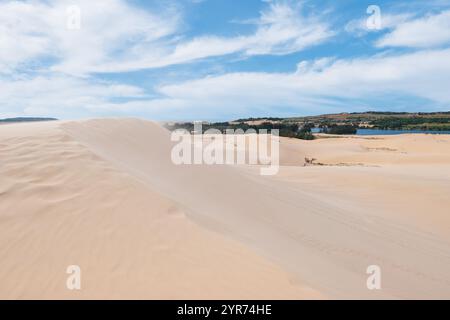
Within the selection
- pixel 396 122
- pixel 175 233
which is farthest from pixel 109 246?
pixel 396 122

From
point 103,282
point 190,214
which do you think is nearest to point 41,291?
point 103,282

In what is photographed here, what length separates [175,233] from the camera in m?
3.48

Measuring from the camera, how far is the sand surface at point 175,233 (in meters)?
2.92

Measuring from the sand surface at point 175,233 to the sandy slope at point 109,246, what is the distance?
0.4 inches

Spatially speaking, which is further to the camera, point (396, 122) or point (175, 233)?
point (396, 122)

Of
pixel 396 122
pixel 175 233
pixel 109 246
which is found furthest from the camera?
pixel 396 122

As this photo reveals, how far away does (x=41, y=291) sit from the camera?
284 cm

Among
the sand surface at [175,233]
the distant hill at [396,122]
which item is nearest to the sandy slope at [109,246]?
the sand surface at [175,233]

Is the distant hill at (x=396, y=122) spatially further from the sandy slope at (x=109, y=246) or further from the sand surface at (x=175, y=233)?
the sandy slope at (x=109, y=246)

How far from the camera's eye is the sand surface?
292 centimetres

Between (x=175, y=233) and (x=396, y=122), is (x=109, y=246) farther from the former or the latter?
(x=396, y=122)

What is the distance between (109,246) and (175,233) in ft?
2.08

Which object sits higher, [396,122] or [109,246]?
[396,122]
